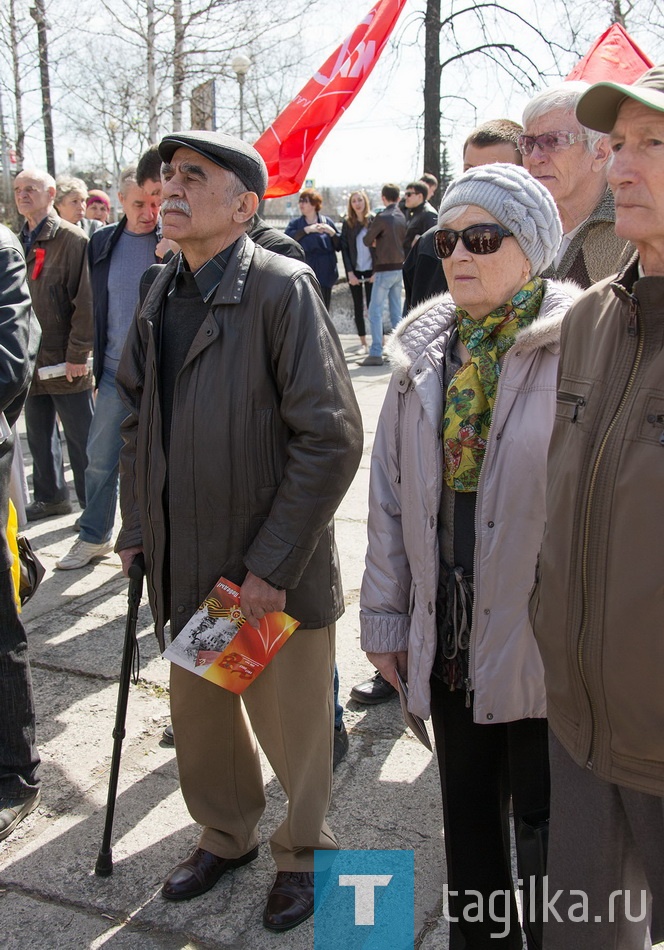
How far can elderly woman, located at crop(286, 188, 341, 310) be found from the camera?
11547mm

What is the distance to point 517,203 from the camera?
6.77ft

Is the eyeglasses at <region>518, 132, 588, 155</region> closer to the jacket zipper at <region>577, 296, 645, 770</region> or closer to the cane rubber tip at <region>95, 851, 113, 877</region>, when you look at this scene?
the jacket zipper at <region>577, 296, 645, 770</region>

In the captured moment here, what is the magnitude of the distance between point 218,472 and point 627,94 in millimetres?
1325

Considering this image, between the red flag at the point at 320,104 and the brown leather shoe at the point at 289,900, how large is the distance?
3.31 metres

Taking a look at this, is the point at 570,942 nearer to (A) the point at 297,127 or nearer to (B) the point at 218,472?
(B) the point at 218,472

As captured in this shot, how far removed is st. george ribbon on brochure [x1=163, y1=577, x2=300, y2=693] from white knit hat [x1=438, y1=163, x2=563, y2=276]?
44.6 inches

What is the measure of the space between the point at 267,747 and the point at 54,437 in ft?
13.4

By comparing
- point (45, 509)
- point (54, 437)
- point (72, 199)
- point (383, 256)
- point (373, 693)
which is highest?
point (72, 199)

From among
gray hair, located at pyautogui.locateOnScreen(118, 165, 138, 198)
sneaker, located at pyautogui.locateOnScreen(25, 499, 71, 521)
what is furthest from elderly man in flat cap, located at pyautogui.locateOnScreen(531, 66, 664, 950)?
sneaker, located at pyautogui.locateOnScreen(25, 499, 71, 521)

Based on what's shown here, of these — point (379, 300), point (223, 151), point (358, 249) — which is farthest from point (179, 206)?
point (358, 249)

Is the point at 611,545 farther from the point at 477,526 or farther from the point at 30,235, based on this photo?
the point at 30,235

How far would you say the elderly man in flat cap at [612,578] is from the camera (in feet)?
5.07

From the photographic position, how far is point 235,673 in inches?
97.7
